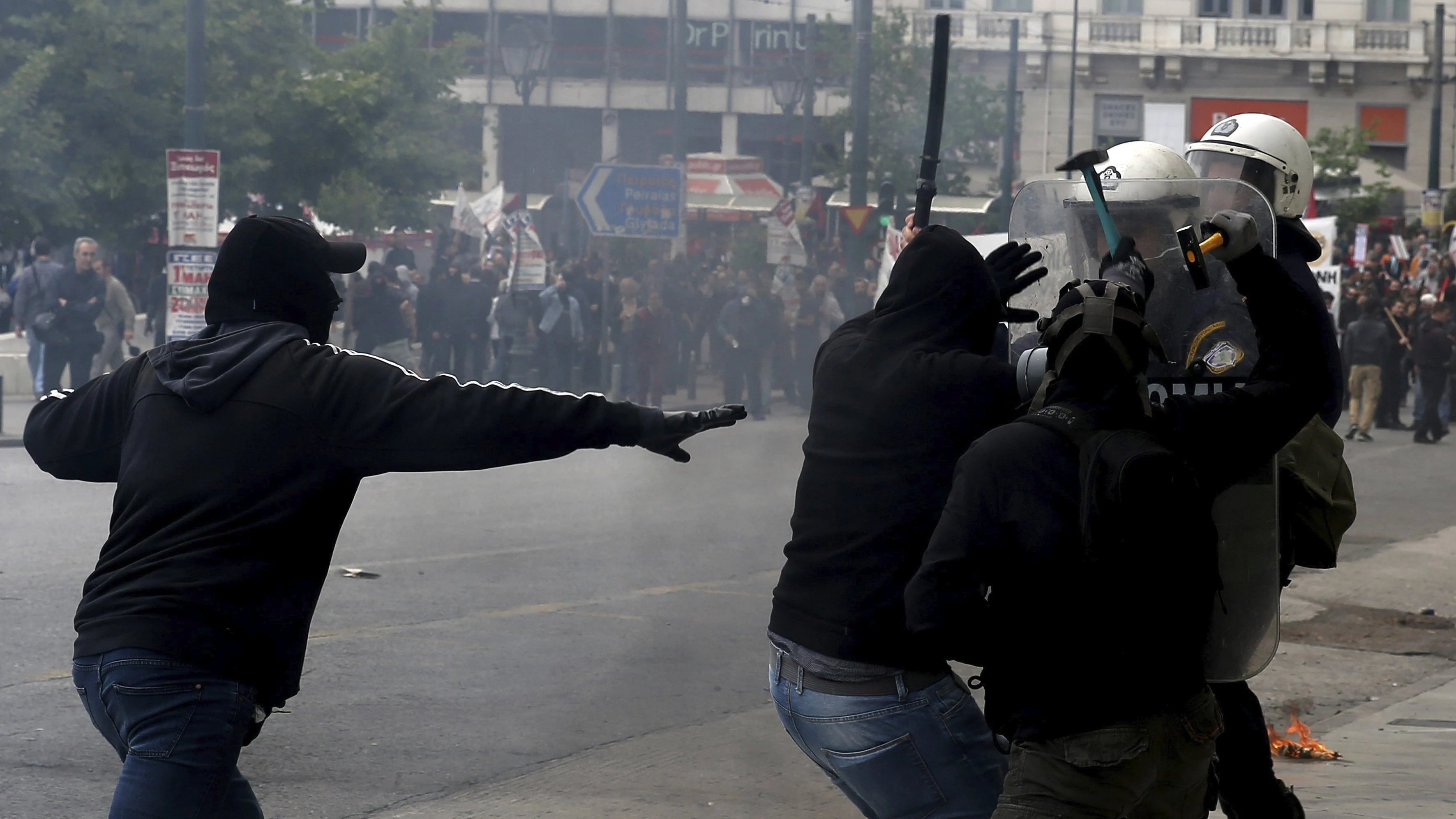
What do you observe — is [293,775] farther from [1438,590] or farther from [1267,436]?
[1438,590]

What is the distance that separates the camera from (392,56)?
31969 millimetres

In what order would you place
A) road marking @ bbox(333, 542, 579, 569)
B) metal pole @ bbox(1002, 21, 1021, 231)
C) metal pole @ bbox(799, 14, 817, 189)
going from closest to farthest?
road marking @ bbox(333, 542, 579, 569)
metal pole @ bbox(799, 14, 817, 189)
metal pole @ bbox(1002, 21, 1021, 231)

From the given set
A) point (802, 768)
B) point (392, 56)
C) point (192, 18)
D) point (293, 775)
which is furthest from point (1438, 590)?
point (392, 56)

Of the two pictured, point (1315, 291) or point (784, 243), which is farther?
point (784, 243)

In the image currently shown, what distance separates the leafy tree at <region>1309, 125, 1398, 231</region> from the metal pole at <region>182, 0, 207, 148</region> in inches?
972

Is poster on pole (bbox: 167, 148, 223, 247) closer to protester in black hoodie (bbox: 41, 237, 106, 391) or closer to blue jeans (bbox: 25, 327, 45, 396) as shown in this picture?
protester in black hoodie (bbox: 41, 237, 106, 391)

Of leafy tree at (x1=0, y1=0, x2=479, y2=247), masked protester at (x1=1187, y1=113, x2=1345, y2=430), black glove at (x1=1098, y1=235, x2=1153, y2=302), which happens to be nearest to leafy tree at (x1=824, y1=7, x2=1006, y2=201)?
leafy tree at (x1=0, y1=0, x2=479, y2=247)

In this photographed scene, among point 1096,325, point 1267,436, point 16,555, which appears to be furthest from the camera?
point 16,555

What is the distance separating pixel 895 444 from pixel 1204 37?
161 ft

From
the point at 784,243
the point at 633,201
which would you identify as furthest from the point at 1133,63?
the point at 633,201

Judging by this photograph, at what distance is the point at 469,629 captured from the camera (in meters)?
8.10

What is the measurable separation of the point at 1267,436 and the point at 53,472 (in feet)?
7.61

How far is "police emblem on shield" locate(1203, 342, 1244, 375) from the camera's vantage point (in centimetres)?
361

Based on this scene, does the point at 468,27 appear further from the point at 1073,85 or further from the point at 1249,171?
the point at 1249,171
